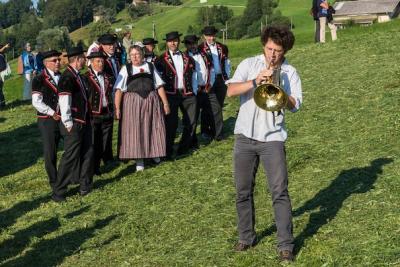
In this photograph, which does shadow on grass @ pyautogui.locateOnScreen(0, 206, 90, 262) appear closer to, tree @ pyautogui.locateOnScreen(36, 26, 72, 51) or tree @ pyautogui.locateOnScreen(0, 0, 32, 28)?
tree @ pyautogui.locateOnScreen(36, 26, 72, 51)

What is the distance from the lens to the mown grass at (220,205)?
6309mm

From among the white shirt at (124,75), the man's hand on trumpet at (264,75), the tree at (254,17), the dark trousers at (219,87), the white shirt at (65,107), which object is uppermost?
the man's hand on trumpet at (264,75)

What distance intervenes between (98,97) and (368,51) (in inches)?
433

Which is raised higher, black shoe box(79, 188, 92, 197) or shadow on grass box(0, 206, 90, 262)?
black shoe box(79, 188, 92, 197)

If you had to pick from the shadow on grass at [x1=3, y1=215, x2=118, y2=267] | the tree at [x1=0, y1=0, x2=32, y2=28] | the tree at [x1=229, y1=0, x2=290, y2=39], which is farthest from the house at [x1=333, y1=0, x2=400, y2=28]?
the tree at [x1=0, y1=0, x2=32, y2=28]

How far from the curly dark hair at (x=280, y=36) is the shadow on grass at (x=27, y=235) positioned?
400 cm

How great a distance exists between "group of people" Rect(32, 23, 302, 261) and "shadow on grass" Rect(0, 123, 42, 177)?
2.41 meters

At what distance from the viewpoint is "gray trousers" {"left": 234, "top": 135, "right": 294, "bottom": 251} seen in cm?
562

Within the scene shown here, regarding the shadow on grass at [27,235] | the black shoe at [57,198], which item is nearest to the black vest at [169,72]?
the black shoe at [57,198]

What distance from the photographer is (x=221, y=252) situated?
20.9ft

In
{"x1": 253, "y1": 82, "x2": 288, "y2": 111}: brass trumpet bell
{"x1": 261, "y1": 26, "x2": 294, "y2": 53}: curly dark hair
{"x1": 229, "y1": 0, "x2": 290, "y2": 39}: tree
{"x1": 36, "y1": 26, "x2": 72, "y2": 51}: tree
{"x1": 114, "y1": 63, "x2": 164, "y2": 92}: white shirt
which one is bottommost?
{"x1": 36, "y1": 26, "x2": 72, "y2": 51}: tree

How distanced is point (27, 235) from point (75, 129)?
1698 millimetres

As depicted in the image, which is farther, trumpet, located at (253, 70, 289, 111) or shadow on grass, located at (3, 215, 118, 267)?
shadow on grass, located at (3, 215, 118, 267)

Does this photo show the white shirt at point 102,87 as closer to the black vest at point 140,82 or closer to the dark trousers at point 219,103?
the black vest at point 140,82
